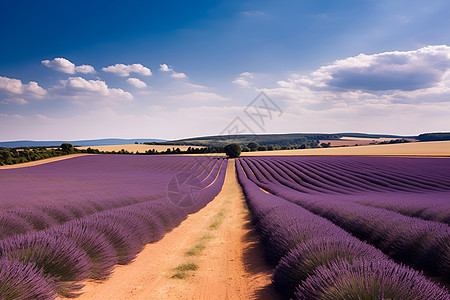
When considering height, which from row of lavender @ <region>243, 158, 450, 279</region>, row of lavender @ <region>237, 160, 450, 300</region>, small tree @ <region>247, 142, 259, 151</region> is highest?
small tree @ <region>247, 142, 259, 151</region>

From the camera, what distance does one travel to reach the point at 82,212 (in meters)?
5.95

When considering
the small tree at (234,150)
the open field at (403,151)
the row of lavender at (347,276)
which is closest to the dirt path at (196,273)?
the row of lavender at (347,276)

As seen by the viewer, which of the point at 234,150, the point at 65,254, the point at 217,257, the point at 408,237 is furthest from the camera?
the point at 234,150

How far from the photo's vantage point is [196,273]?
366cm

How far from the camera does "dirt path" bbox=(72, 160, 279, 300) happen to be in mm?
2947

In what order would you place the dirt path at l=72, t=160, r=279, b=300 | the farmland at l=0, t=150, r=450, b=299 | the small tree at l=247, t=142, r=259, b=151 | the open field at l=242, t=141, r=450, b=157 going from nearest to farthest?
the farmland at l=0, t=150, r=450, b=299, the dirt path at l=72, t=160, r=279, b=300, the open field at l=242, t=141, r=450, b=157, the small tree at l=247, t=142, r=259, b=151

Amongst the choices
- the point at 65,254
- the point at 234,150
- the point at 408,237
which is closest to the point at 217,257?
the point at 65,254

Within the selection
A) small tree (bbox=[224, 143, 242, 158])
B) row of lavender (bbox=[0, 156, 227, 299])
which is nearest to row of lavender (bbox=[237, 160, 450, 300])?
row of lavender (bbox=[0, 156, 227, 299])

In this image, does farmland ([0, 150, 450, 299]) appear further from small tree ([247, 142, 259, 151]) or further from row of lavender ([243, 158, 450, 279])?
small tree ([247, 142, 259, 151])

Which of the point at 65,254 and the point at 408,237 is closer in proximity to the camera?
the point at 65,254

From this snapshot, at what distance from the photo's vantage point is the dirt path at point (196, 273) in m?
2.95

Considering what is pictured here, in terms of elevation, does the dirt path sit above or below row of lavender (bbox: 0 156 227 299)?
below

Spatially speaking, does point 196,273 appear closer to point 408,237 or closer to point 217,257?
point 217,257

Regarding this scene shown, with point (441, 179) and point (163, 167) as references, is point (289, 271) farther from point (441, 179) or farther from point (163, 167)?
point (163, 167)
